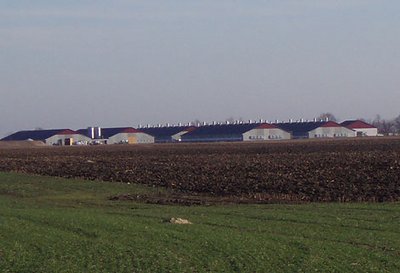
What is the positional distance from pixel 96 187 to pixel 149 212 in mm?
14674

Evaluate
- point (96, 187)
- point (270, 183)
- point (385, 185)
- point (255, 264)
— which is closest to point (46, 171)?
point (96, 187)

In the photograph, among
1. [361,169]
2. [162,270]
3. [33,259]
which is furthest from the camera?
[361,169]

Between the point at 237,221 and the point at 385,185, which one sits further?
the point at 385,185

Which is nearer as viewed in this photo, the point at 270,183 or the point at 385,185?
the point at 385,185

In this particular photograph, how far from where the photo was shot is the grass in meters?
14.5

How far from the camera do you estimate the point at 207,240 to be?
1723 cm

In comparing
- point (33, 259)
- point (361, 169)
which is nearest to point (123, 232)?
point (33, 259)

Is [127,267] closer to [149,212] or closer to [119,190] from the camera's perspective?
[149,212]

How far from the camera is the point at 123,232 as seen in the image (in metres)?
18.8

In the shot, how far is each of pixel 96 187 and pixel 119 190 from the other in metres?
1.46

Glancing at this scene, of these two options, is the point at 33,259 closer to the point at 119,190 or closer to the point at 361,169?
the point at 119,190

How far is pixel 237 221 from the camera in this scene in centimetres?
2212

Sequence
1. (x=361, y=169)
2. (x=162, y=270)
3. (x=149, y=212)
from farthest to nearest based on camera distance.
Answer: (x=361, y=169)
(x=149, y=212)
(x=162, y=270)

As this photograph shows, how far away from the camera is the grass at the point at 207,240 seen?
47.6ft
